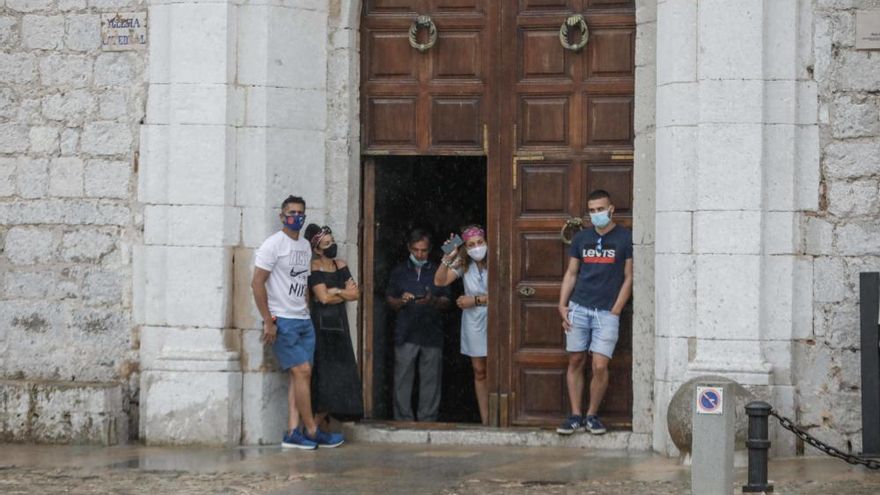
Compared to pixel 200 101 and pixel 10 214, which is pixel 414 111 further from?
pixel 10 214

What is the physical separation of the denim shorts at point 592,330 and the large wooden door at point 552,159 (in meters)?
0.32

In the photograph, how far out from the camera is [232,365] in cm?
1320

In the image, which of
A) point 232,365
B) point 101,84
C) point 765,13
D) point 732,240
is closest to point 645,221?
point 732,240

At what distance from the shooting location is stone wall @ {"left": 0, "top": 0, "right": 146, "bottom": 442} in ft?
44.7

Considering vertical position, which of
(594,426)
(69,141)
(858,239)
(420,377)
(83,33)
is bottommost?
(594,426)

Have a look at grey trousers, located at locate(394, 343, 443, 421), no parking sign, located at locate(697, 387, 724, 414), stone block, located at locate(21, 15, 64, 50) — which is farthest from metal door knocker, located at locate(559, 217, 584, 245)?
stone block, located at locate(21, 15, 64, 50)

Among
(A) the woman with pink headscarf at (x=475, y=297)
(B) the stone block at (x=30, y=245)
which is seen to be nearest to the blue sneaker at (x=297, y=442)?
(A) the woman with pink headscarf at (x=475, y=297)

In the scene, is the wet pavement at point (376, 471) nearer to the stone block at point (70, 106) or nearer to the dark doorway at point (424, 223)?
the dark doorway at point (424, 223)

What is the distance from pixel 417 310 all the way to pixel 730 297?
2.92 meters

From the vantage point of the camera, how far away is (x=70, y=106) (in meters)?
13.7

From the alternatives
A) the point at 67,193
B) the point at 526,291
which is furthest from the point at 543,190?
the point at 67,193

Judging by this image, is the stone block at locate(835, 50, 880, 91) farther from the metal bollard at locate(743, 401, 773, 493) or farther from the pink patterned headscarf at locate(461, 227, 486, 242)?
the metal bollard at locate(743, 401, 773, 493)

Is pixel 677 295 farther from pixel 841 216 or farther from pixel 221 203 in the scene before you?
pixel 221 203

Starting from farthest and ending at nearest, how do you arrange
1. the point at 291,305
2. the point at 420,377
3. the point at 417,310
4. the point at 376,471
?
the point at 420,377 < the point at 417,310 < the point at 291,305 < the point at 376,471
